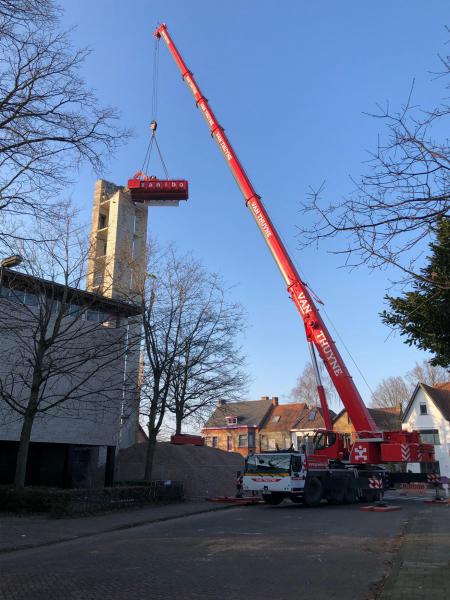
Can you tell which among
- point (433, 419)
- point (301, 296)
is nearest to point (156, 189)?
point (301, 296)

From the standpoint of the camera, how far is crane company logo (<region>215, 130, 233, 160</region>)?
2588 centimetres

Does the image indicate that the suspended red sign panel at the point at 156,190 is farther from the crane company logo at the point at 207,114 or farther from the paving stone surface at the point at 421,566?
the paving stone surface at the point at 421,566

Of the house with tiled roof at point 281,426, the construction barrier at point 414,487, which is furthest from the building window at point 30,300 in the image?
the house with tiled roof at point 281,426

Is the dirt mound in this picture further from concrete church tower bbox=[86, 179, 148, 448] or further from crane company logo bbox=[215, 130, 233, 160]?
crane company logo bbox=[215, 130, 233, 160]

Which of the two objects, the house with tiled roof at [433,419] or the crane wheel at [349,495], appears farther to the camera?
the house with tiled roof at [433,419]

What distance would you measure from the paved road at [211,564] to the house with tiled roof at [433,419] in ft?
117

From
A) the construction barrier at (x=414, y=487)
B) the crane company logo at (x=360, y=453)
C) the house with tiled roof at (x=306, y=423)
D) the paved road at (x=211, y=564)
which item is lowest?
the paved road at (x=211, y=564)

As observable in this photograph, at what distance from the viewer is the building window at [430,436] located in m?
47.2

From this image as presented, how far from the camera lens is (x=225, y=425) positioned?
63.9 metres

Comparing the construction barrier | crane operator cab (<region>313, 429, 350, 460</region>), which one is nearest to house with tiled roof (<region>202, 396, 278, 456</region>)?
the construction barrier

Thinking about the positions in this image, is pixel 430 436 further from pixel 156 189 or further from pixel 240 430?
pixel 156 189

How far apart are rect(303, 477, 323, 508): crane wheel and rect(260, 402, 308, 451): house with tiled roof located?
131ft

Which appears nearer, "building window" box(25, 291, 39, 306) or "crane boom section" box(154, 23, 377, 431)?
"crane boom section" box(154, 23, 377, 431)

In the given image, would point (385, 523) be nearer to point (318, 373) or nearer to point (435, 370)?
point (318, 373)
